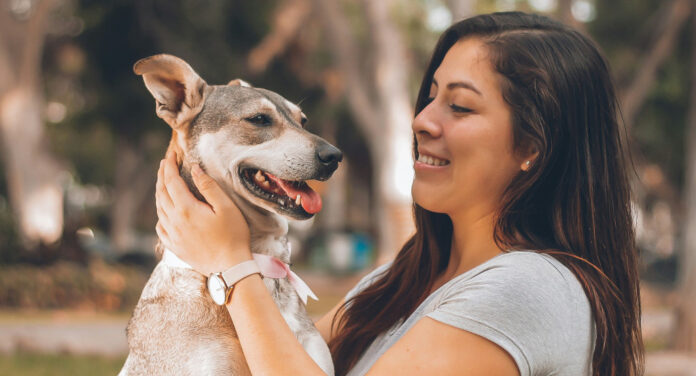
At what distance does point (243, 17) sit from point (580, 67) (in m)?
17.5

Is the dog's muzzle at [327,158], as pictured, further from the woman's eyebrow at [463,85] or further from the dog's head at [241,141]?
the woman's eyebrow at [463,85]

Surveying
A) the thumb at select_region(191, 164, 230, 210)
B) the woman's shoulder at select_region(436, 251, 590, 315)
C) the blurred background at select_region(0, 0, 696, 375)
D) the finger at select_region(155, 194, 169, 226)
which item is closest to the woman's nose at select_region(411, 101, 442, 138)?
the woman's shoulder at select_region(436, 251, 590, 315)

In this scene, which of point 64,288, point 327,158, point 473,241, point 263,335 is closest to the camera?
point 263,335

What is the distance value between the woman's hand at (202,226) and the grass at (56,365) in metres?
5.39

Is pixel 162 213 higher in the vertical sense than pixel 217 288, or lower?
higher

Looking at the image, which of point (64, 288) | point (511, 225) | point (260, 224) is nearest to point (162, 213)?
point (260, 224)

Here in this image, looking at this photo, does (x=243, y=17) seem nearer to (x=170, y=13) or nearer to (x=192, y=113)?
(x=170, y=13)

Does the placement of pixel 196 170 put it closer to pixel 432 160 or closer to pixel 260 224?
pixel 260 224

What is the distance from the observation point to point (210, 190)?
246 cm

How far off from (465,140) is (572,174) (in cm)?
38

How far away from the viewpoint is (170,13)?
666 inches

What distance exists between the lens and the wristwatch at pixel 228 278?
2248 millimetres

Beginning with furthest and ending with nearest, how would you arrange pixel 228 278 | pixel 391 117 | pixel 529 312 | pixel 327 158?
pixel 391 117 < pixel 327 158 < pixel 228 278 < pixel 529 312

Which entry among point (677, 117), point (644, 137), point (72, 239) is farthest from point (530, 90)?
point (644, 137)
